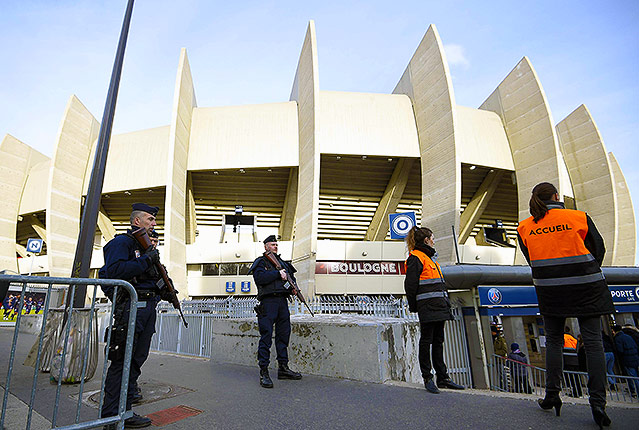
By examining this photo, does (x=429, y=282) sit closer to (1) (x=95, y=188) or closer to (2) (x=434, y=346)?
Result: (2) (x=434, y=346)

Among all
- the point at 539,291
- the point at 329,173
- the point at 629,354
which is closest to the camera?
the point at 539,291

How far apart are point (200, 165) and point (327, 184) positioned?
867cm

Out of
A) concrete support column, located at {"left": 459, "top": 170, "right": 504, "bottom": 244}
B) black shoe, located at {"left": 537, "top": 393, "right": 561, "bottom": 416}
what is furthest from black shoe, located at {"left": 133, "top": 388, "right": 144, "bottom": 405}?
concrete support column, located at {"left": 459, "top": 170, "right": 504, "bottom": 244}

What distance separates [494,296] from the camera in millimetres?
10008

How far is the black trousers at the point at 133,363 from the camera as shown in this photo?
8.38ft

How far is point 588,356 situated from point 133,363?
3643 mm

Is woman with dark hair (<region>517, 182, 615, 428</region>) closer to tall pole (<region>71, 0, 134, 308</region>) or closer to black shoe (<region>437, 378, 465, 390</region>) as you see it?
black shoe (<region>437, 378, 465, 390</region>)

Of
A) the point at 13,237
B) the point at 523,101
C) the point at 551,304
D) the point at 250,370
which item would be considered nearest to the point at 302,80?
the point at 523,101

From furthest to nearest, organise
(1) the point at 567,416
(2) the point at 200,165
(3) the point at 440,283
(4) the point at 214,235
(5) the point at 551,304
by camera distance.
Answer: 1. (4) the point at 214,235
2. (2) the point at 200,165
3. (3) the point at 440,283
4. (5) the point at 551,304
5. (1) the point at 567,416

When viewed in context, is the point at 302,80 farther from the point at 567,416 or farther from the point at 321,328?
the point at 567,416

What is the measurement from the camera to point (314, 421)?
2.60m

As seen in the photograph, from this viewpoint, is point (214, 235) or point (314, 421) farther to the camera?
point (214, 235)

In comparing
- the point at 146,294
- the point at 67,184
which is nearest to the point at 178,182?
the point at 67,184

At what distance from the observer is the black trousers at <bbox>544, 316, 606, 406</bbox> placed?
2.38 m
